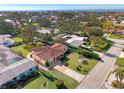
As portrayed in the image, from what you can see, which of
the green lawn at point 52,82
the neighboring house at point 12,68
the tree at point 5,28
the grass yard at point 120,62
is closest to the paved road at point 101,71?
the grass yard at point 120,62

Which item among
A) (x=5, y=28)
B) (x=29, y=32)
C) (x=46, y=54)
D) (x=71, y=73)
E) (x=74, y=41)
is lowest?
(x=71, y=73)

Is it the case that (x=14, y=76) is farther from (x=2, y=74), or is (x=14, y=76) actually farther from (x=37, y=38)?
(x=37, y=38)

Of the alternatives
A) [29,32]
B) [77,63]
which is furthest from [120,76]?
[29,32]

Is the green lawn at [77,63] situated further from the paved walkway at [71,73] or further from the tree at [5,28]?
the tree at [5,28]

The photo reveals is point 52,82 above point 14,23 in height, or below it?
below

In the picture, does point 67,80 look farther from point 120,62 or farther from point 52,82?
point 120,62

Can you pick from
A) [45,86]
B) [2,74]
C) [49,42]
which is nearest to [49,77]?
[45,86]

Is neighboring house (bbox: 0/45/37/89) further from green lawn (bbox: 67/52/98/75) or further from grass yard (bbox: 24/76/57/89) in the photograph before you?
green lawn (bbox: 67/52/98/75)
